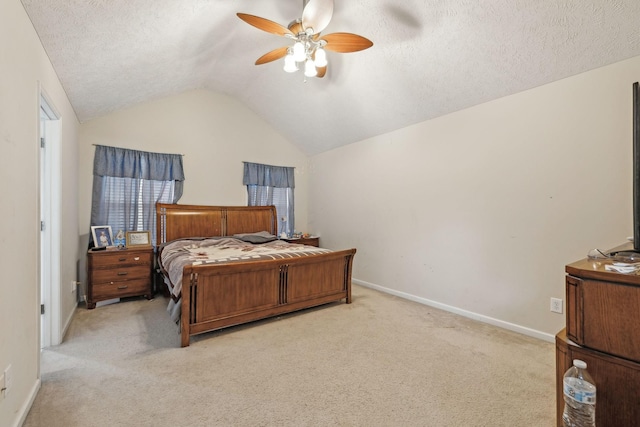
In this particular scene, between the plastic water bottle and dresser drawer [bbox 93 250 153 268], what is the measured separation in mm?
4213

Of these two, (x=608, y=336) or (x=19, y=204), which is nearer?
(x=608, y=336)

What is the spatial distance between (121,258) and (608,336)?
445 centimetres

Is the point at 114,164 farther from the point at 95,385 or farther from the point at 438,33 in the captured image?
the point at 438,33

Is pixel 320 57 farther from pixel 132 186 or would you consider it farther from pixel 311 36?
pixel 132 186

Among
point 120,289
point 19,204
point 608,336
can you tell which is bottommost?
point 120,289

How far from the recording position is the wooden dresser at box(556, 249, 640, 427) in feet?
3.87

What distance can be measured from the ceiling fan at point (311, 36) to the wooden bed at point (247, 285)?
A: 1960mm

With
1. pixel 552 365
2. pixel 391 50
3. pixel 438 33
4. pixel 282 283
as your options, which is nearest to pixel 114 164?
pixel 282 283

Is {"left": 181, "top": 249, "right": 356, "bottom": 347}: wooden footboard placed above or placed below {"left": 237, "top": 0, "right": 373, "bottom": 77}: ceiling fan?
below

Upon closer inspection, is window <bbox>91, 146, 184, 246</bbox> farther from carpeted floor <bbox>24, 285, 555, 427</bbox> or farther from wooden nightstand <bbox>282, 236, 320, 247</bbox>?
wooden nightstand <bbox>282, 236, 320, 247</bbox>

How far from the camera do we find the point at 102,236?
3.70 metres

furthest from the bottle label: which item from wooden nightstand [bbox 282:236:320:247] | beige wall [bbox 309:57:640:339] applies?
wooden nightstand [bbox 282:236:320:247]

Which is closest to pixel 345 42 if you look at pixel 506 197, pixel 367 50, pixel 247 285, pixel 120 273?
pixel 367 50

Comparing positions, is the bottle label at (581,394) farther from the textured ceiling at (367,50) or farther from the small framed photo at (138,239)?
the small framed photo at (138,239)
